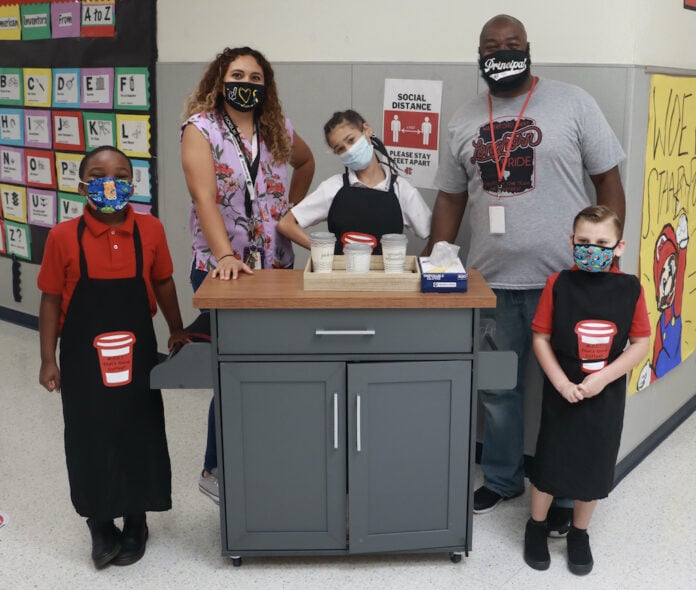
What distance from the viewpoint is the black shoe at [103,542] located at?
242 centimetres

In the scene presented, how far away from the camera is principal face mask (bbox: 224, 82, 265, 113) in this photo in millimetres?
2545

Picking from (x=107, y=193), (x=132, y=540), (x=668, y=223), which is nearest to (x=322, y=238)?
(x=107, y=193)

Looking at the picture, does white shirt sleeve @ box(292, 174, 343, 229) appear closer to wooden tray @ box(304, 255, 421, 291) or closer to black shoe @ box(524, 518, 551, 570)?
wooden tray @ box(304, 255, 421, 291)

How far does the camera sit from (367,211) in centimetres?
253

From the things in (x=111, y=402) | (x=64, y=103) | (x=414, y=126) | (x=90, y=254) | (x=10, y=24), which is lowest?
(x=111, y=402)

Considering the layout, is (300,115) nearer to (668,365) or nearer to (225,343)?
(225,343)

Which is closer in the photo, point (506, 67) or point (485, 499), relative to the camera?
point (506, 67)

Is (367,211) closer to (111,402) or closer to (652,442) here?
(111,402)

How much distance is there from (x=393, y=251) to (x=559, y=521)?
3.51ft

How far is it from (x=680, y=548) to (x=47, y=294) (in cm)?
206

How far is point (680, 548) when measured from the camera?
2521 mm

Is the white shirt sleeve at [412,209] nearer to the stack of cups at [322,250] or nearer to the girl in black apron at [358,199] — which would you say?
the girl in black apron at [358,199]

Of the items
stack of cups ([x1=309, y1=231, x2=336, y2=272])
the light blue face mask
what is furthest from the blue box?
the light blue face mask

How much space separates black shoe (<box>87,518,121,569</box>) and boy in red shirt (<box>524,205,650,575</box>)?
Result: 128 cm
